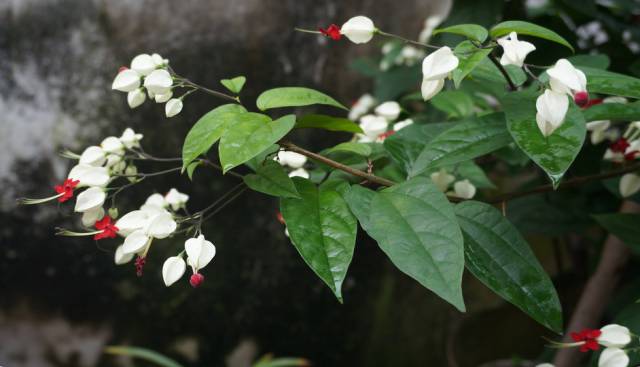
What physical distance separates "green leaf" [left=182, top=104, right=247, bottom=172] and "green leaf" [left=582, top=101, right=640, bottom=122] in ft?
1.29

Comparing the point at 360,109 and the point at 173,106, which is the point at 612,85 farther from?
the point at 360,109

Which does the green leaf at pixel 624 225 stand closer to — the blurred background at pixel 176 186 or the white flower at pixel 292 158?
the white flower at pixel 292 158

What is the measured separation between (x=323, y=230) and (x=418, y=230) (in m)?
0.09

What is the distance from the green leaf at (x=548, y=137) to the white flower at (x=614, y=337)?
180mm

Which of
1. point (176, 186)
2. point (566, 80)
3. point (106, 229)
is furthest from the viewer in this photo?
point (176, 186)

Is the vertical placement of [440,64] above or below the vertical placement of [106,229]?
above

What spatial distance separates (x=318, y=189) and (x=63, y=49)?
1127 millimetres

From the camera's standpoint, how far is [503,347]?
6.57ft

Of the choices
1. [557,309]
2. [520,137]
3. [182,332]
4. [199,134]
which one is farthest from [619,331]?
[182,332]

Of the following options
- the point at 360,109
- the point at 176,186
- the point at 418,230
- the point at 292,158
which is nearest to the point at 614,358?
the point at 418,230

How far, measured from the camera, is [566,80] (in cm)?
57

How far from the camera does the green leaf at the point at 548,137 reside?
578 millimetres

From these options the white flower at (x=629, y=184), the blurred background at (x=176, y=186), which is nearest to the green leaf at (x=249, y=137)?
the white flower at (x=629, y=184)

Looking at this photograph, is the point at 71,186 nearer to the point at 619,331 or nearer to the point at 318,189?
the point at 318,189
